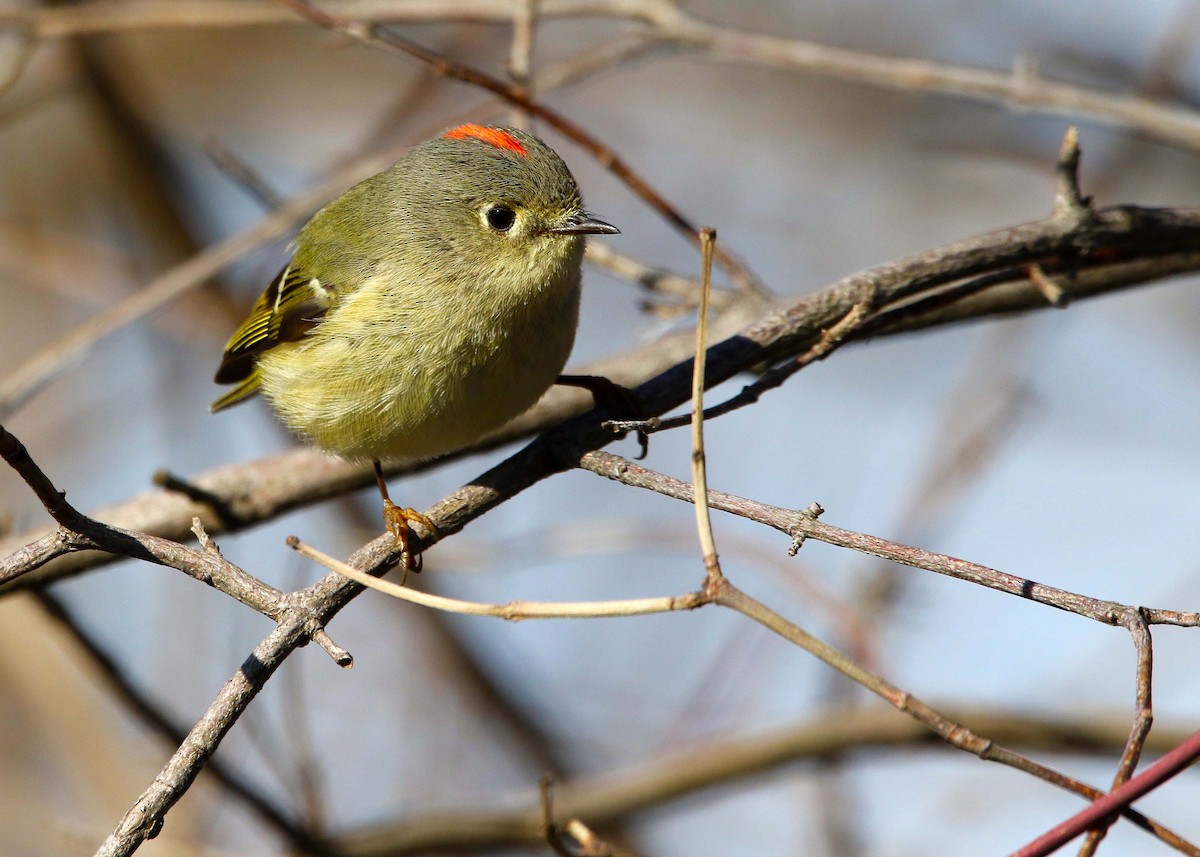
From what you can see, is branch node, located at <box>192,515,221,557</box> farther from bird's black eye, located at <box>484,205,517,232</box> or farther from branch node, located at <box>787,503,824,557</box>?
bird's black eye, located at <box>484,205,517,232</box>

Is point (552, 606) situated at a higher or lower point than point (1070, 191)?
lower

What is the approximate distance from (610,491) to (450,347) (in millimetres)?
3325

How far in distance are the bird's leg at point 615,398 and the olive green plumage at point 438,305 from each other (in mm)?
64

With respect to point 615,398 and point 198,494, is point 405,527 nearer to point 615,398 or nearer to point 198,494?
point 615,398

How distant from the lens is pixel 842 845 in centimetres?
354

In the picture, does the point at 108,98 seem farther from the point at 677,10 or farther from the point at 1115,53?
the point at 1115,53

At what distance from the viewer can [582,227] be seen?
2.54 m

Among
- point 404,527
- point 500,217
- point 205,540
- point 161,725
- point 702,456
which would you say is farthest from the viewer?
point 161,725

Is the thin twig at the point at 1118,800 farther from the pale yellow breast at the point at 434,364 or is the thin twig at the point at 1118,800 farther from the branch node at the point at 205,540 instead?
the pale yellow breast at the point at 434,364

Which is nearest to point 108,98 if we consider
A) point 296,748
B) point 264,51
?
point 264,51

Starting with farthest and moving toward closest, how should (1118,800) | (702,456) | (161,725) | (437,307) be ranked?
(161,725) < (437,307) < (702,456) < (1118,800)

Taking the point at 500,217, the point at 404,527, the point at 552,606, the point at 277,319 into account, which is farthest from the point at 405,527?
the point at 277,319

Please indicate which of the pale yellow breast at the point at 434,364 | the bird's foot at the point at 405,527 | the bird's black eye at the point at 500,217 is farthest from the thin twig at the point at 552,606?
the bird's black eye at the point at 500,217

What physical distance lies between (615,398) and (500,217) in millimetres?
574
